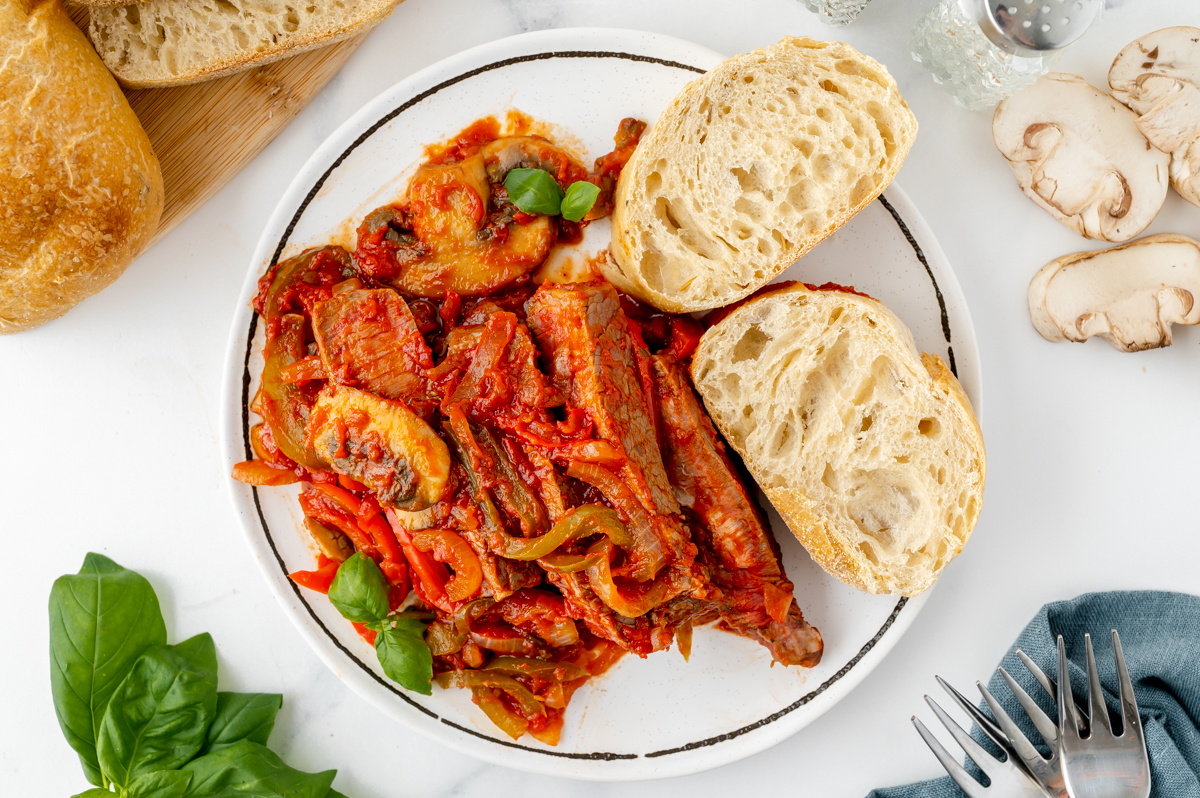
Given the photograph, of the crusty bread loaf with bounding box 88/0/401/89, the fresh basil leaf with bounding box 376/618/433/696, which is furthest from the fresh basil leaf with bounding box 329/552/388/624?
the crusty bread loaf with bounding box 88/0/401/89

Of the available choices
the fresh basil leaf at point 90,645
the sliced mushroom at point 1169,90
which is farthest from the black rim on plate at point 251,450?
the sliced mushroom at point 1169,90

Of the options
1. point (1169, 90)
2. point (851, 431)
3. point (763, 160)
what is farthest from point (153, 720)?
point (1169, 90)

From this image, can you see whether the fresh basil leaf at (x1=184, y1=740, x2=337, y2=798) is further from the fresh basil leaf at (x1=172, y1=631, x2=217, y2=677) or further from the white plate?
the white plate

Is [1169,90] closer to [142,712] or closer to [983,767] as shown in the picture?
[983,767]

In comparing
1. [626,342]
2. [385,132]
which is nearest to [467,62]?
[385,132]

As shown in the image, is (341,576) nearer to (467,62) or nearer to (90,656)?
(90,656)

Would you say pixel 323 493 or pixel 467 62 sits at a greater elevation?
pixel 467 62

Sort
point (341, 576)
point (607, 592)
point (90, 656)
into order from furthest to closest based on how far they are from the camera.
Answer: point (90, 656), point (341, 576), point (607, 592)
